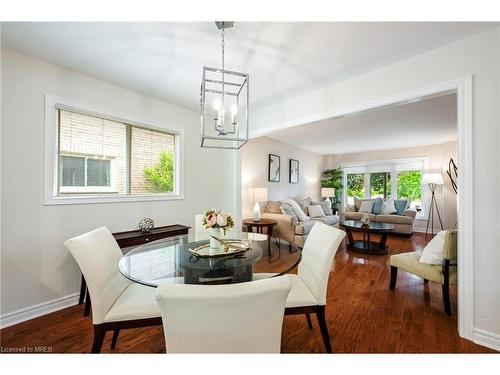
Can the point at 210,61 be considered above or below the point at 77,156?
above

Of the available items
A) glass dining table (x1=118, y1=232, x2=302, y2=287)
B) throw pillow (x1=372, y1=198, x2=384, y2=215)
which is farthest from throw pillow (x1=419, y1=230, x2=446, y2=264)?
throw pillow (x1=372, y1=198, x2=384, y2=215)

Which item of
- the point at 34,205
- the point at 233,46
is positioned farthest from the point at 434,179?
the point at 34,205

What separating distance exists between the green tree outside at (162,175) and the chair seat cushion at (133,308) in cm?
179

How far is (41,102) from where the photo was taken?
2.05 m

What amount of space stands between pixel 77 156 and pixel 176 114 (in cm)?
134

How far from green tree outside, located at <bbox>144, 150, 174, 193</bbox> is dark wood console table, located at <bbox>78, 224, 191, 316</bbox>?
0.56 meters

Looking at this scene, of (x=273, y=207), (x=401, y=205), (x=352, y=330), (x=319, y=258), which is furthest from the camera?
(x=401, y=205)

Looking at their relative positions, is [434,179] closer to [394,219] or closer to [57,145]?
[394,219]

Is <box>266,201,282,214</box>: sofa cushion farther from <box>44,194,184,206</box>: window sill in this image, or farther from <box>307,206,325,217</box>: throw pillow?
<box>44,194,184,206</box>: window sill

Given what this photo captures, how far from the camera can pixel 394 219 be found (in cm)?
553

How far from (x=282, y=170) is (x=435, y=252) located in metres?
3.77
